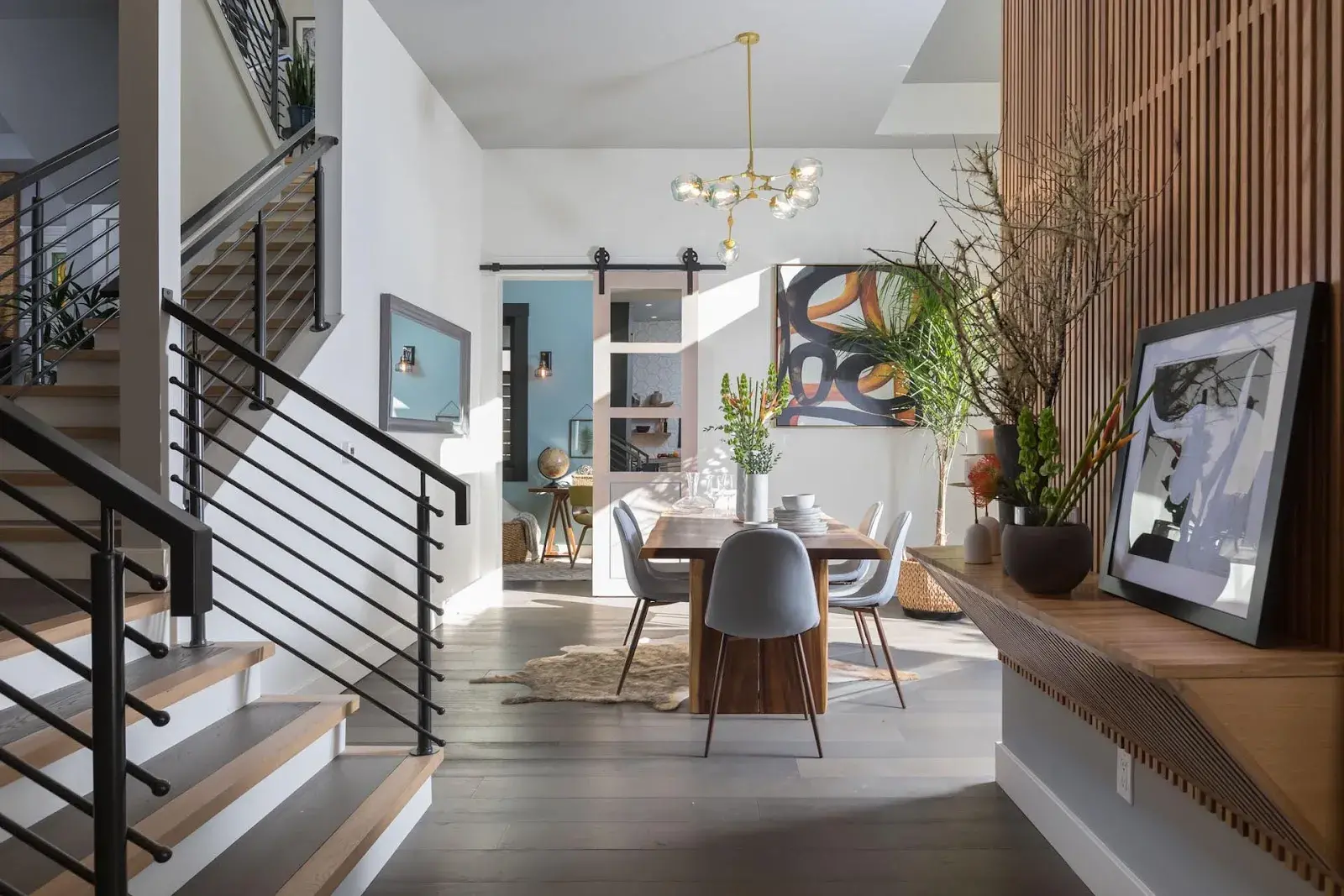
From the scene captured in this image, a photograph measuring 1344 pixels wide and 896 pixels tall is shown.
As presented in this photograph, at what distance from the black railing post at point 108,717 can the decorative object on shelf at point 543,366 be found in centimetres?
814

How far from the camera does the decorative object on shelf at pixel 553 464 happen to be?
9172 millimetres

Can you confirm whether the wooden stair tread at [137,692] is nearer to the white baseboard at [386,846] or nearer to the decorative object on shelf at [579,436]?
the white baseboard at [386,846]

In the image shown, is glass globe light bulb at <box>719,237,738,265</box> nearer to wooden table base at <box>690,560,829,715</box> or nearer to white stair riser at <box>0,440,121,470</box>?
wooden table base at <box>690,560,829,715</box>

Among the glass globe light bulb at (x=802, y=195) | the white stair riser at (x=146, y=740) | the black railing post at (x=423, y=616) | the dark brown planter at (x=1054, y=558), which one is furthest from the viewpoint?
the glass globe light bulb at (x=802, y=195)

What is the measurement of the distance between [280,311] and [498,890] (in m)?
2.95

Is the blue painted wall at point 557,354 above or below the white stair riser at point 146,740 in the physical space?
above

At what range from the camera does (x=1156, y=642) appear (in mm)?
1569

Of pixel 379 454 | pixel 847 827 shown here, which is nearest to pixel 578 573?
pixel 379 454

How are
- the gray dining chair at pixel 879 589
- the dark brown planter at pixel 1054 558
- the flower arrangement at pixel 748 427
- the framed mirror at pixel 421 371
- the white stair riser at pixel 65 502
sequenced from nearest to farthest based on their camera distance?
the dark brown planter at pixel 1054 558 → the white stair riser at pixel 65 502 → the gray dining chair at pixel 879 589 → the flower arrangement at pixel 748 427 → the framed mirror at pixel 421 371

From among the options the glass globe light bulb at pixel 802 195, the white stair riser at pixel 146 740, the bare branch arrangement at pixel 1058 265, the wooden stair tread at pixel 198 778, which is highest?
the glass globe light bulb at pixel 802 195

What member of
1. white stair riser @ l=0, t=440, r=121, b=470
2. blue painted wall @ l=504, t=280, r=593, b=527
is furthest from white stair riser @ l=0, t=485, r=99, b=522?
blue painted wall @ l=504, t=280, r=593, b=527

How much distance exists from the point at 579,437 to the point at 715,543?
19.1ft

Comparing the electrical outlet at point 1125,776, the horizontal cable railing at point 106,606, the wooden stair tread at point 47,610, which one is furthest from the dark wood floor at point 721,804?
the horizontal cable railing at point 106,606

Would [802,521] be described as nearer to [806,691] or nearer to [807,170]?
[806,691]
